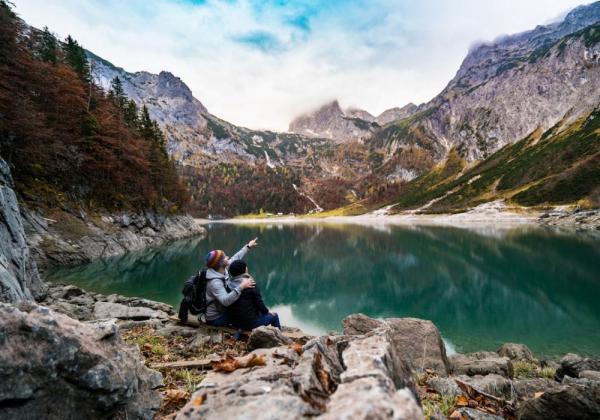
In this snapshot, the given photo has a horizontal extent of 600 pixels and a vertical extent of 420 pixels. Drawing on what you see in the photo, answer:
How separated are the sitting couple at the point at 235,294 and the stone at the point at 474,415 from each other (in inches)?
241

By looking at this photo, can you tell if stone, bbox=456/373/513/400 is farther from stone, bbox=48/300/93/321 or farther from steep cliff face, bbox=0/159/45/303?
steep cliff face, bbox=0/159/45/303

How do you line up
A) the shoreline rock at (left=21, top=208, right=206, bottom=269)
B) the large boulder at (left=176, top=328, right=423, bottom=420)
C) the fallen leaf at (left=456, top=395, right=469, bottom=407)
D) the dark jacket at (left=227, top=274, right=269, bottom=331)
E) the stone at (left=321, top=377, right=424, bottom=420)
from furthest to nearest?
the shoreline rock at (left=21, top=208, right=206, bottom=269) → the dark jacket at (left=227, top=274, right=269, bottom=331) → the fallen leaf at (left=456, top=395, right=469, bottom=407) → the large boulder at (left=176, top=328, right=423, bottom=420) → the stone at (left=321, top=377, right=424, bottom=420)

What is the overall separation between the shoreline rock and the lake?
195cm

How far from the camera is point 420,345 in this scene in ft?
39.2

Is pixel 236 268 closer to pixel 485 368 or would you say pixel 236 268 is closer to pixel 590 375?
pixel 485 368

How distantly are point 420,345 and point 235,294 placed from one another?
750 centimetres

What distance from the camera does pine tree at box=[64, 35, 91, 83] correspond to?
58.5 meters

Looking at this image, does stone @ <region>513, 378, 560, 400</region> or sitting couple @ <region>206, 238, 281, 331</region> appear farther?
sitting couple @ <region>206, 238, 281, 331</region>

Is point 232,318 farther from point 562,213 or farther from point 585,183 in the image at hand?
point 585,183

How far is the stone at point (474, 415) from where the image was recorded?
557cm

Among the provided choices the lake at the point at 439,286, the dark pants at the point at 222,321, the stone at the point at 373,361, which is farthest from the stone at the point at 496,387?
the lake at the point at 439,286

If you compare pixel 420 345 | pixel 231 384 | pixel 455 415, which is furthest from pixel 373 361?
pixel 420 345

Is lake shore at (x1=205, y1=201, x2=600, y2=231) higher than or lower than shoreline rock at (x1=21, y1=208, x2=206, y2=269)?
lower

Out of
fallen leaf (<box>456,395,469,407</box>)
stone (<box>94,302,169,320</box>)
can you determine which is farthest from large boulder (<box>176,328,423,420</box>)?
stone (<box>94,302,169,320</box>)
